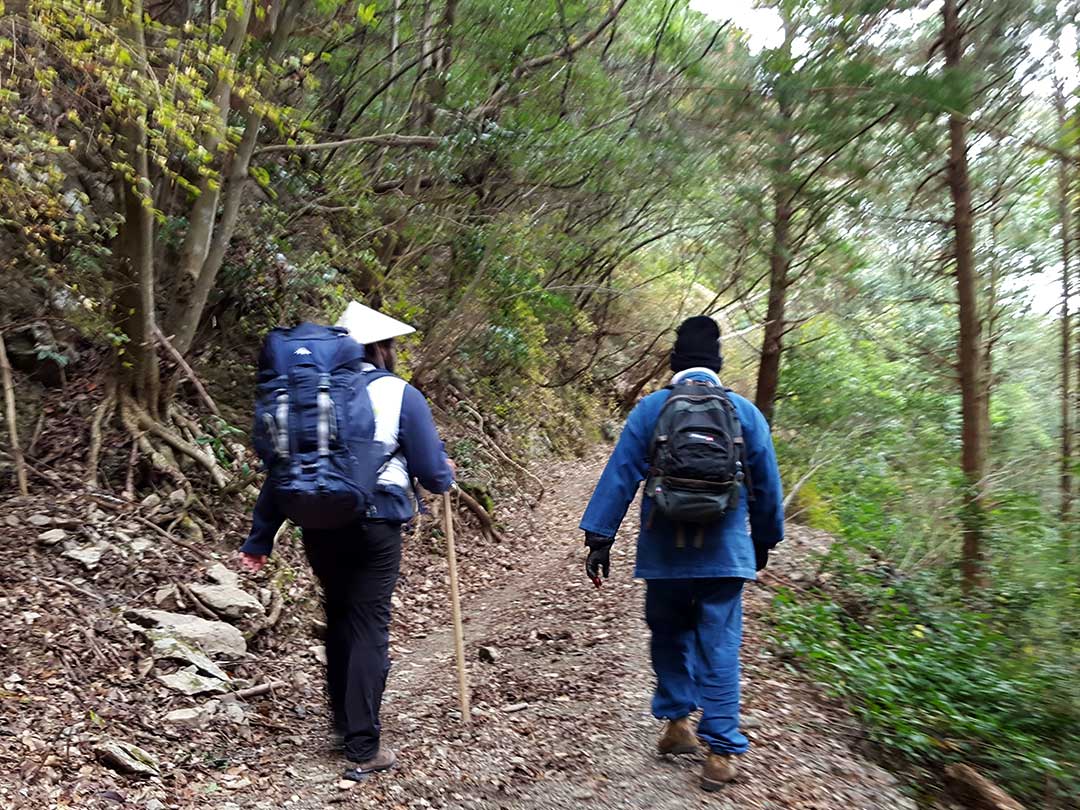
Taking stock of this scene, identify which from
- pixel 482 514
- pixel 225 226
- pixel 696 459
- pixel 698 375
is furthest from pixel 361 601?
pixel 482 514

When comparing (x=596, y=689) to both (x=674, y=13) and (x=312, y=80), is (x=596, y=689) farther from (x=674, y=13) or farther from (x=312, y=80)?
(x=674, y=13)

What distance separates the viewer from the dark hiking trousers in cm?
373

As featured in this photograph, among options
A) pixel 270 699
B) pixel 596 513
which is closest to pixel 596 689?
pixel 596 513

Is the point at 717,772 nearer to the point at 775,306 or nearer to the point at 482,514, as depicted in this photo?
the point at 482,514

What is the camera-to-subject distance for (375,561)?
3.77m

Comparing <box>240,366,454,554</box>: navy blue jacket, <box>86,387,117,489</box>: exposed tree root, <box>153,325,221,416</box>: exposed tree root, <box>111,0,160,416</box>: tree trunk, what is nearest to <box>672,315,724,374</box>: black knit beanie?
<box>240,366,454,554</box>: navy blue jacket

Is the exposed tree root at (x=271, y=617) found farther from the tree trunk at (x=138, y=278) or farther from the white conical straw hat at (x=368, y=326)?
the white conical straw hat at (x=368, y=326)

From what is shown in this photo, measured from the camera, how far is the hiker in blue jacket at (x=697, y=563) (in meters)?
3.50

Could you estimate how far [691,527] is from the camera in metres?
3.55

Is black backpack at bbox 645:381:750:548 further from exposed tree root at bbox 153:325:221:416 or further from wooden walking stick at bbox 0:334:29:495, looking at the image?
wooden walking stick at bbox 0:334:29:495

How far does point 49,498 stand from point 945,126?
8481 mm

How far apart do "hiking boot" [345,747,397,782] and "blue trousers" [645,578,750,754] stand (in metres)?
1.28

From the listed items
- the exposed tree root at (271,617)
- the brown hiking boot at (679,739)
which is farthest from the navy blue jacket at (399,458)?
the exposed tree root at (271,617)

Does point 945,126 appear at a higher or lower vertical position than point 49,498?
higher
